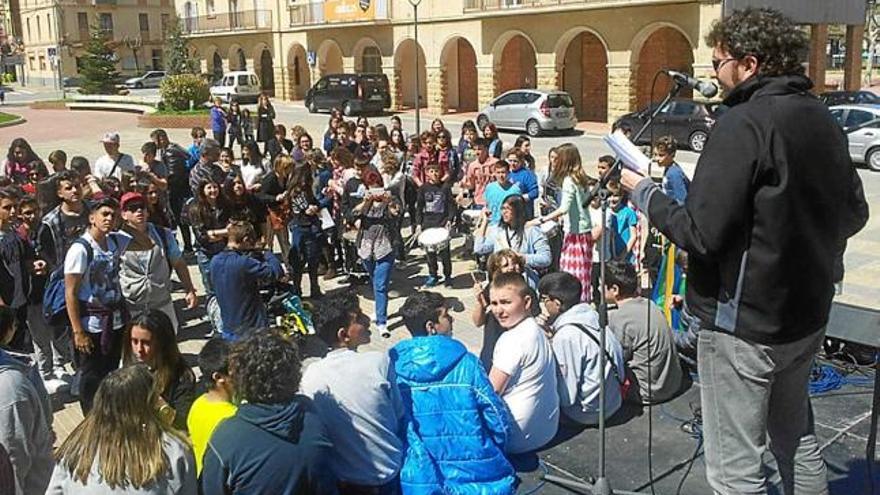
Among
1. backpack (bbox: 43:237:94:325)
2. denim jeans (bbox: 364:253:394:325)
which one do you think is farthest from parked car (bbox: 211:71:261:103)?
backpack (bbox: 43:237:94:325)

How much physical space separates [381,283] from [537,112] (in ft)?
65.5

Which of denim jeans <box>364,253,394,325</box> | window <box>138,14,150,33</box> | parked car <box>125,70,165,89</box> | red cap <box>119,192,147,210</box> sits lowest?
denim jeans <box>364,253,394,325</box>

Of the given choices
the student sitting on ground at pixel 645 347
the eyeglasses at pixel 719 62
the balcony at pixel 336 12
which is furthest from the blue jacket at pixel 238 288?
the balcony at pixel 336 12

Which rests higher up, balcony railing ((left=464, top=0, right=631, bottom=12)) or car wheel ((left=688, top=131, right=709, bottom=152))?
balcony railing ((left=464, top=0, right=631, bottom=12))

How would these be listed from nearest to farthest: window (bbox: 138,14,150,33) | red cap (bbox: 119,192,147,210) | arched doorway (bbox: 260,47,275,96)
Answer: red cap (bbox: 119,192,147,210) < arched doorway (bbox: 260,47,275,96) < window (bbox: 138,14,150,33)

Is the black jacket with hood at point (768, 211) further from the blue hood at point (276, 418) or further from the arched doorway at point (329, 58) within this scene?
the arched doorway at point (329, 58)

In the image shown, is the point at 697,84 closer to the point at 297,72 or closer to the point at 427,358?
the point at 427,358

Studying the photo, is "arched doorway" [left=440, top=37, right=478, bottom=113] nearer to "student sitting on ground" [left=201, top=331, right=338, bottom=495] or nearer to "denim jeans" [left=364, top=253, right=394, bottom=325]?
"denim jeans" [left=364, top=253, right=394, bottom=325]

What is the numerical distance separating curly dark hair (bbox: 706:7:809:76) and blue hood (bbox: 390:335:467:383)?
93.3 inches

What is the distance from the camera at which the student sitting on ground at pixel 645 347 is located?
5.70m

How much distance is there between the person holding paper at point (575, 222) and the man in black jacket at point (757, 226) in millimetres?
5011

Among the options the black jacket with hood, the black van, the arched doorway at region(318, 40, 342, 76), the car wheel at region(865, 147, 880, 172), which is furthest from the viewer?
the arched doorway at region(318, 40, 342, 76)

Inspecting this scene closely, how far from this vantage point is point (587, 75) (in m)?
34.0

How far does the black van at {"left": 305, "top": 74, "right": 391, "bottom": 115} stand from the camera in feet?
112
